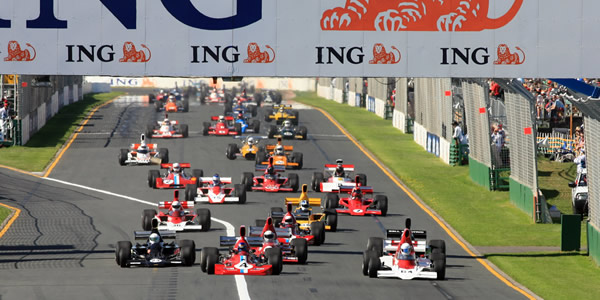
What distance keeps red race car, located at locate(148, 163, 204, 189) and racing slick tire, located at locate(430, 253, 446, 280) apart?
18273 mm

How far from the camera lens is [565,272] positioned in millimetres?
33125

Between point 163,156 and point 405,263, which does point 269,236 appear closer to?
point 405,263

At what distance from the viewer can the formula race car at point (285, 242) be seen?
32094 mm

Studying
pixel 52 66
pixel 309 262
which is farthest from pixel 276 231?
pixel 52 66

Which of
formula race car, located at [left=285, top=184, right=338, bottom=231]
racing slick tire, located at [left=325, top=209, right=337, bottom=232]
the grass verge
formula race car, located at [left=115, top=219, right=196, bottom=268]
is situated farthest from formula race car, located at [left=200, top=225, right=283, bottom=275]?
racing slick tire, located at [left=325, top=209, right=337, bottom=232]

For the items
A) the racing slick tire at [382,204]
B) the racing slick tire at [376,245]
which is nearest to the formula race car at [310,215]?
the racing slick tire at [382,204]

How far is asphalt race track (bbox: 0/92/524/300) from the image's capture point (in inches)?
1151

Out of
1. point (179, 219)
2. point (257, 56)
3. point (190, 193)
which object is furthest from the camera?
point (190, 193)

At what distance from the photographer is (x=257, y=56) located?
108 ft

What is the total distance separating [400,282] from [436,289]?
1.27 meters

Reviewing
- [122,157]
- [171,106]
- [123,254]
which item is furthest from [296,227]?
[171,106]

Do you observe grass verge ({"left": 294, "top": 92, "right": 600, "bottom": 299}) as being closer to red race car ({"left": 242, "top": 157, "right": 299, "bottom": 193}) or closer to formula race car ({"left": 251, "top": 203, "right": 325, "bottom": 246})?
formula race car ({"left": 251, "top": 203, "right": 325, "bottom": 246})

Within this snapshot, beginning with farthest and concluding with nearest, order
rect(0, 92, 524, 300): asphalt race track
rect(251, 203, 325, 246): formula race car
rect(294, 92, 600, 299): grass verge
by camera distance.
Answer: rect(251, 203, 325, 246): formula race car → rect(294, 92, 600, 299): grass verge → rect(0, 92, 524, 300): asphalt race track

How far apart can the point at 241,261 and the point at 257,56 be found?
20.2 feet
